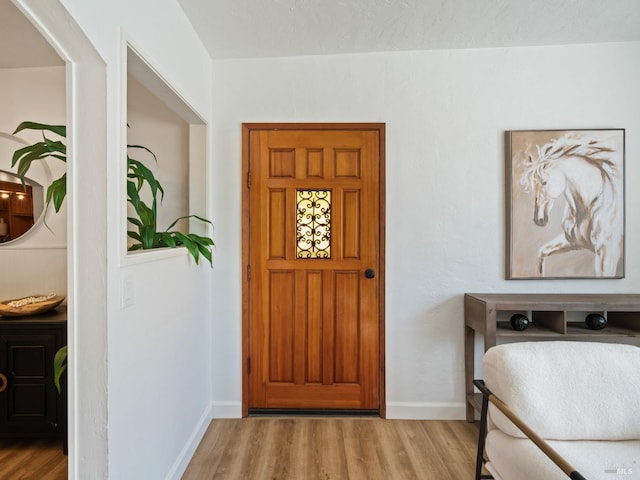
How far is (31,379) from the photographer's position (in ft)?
7.09

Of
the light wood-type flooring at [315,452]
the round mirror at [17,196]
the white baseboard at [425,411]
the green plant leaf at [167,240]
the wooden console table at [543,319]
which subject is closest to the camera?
the green plant leaf at [167,240]

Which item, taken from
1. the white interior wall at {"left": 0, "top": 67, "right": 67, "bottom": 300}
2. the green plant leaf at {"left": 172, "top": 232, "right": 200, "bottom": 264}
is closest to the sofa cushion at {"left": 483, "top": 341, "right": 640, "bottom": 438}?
the green plant leaf at {"left": 172, "top": 232, "right": 200, "bottom": 264}

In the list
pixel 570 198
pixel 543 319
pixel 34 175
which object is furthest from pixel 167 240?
pixel 570 198

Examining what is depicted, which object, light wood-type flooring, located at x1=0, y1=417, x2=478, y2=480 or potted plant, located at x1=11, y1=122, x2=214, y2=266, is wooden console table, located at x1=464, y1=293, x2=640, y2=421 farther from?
potted plant, located at x1=11, y1=122, x2=214, y2=266

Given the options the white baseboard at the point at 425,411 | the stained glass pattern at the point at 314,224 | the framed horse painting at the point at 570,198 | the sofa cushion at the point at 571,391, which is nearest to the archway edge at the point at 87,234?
the stained glass pattern at the point at 314,224

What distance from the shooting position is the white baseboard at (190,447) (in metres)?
1.94

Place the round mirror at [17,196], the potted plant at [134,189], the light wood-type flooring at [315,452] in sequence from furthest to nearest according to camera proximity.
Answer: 1. the round mirror at [17,196]
2. the light wood-type flooring at [315,452]
3. the potted plant at [134,189]

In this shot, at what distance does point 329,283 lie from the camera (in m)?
2.67

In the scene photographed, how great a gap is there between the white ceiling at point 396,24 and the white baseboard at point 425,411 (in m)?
Result: 2.59

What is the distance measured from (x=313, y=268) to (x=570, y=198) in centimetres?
190

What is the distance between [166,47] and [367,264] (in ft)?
6.02

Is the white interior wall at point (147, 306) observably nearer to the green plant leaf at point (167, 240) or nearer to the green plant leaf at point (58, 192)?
the green plant leaf at point (167, 240)

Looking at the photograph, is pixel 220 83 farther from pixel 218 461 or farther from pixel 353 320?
pixel 218 461

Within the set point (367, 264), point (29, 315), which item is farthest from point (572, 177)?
point (29, 315)
